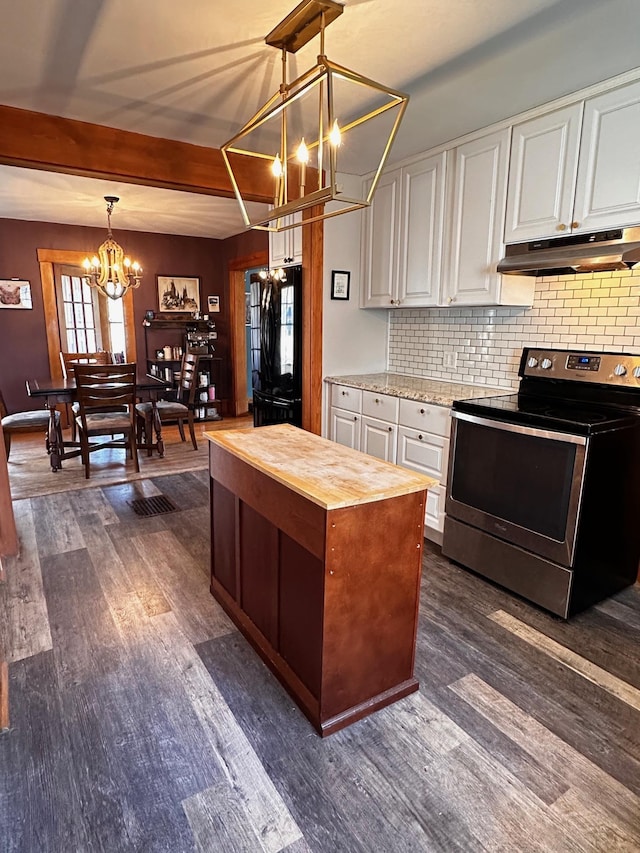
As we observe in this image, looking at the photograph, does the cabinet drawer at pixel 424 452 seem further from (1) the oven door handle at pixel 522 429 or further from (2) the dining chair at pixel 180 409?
(2) the dining chair at pixel 180 409

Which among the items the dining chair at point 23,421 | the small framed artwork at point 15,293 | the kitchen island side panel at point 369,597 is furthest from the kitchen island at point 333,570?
the small framed artwork at point 15,293

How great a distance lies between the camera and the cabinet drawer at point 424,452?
9.41 ft

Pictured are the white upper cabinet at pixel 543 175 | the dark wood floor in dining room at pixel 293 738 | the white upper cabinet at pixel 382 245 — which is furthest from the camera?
the white upper cabinet at pixel 382 245

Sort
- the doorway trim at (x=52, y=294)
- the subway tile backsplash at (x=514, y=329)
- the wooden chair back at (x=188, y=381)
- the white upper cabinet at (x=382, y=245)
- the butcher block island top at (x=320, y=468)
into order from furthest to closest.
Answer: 1. the doorway trim at (x=52, y=294)
2. the wooden chair back at (x=188, y=381)
3. the white upper cabinet at (x=382, y=245)
4. the subway tile backsplash at (x=514, y=329)
5. the butcher block island top at (x=320, y=468)

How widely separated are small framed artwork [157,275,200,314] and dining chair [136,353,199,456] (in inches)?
51.1

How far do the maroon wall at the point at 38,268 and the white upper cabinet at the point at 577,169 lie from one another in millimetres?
3730

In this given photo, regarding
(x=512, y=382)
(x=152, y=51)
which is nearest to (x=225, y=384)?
(x=512, y=382)

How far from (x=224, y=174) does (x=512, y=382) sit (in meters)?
2.26

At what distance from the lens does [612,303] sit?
2.55 meters

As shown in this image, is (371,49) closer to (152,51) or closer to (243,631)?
(152,51)

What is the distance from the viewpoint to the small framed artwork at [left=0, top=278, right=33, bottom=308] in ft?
18.3

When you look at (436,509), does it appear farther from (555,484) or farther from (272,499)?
(272,499)

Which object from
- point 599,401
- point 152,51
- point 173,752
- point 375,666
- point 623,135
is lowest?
point 173,752

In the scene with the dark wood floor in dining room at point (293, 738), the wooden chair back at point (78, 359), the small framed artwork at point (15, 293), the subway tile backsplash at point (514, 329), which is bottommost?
the dark wood floor in dining room at point (293, 738)
